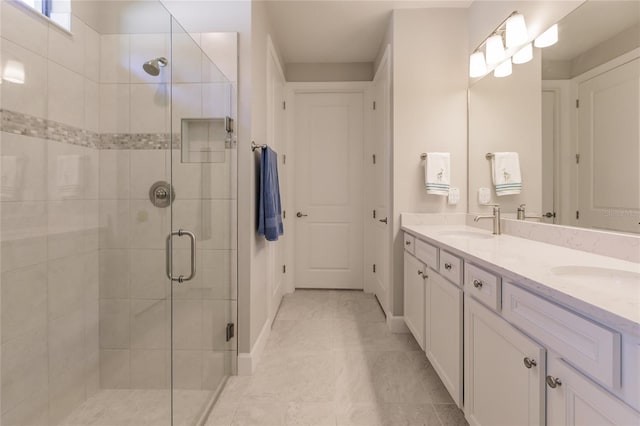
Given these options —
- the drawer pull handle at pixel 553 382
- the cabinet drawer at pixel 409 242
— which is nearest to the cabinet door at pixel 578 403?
the drawer pull handle at pixel 553 382

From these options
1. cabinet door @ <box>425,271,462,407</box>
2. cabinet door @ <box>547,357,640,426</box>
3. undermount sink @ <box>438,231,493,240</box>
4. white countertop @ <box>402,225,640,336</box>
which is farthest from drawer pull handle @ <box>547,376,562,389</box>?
undermount sink @ <box>438,231,493,240</box>

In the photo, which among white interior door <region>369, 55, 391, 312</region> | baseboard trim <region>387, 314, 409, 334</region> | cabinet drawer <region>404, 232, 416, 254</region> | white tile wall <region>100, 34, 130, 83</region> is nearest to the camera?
white tile wall <region>100, 34, 130, 83</region>

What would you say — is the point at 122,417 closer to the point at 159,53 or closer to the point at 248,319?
the point at 248,319

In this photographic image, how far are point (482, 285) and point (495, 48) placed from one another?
1.74 meters

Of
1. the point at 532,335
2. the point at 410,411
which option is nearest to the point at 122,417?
the point at 410,411

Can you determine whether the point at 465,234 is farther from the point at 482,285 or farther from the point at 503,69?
the point at 503,69

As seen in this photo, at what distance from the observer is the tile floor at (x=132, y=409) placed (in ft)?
4.29

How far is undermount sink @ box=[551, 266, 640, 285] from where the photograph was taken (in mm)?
990

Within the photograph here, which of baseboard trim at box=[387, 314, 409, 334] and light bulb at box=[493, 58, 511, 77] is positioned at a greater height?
light bulb at box=[493, 58, 511, 77]

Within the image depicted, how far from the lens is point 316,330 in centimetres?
252

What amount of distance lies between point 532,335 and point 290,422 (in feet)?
3.89

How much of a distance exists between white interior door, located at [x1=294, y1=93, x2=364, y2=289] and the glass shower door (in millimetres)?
1659

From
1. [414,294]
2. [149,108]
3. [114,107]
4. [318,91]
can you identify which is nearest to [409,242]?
[414,294]

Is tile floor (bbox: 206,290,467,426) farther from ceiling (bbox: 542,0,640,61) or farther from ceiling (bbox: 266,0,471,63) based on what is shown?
ceiling (bbox: 266,0,471,63)
